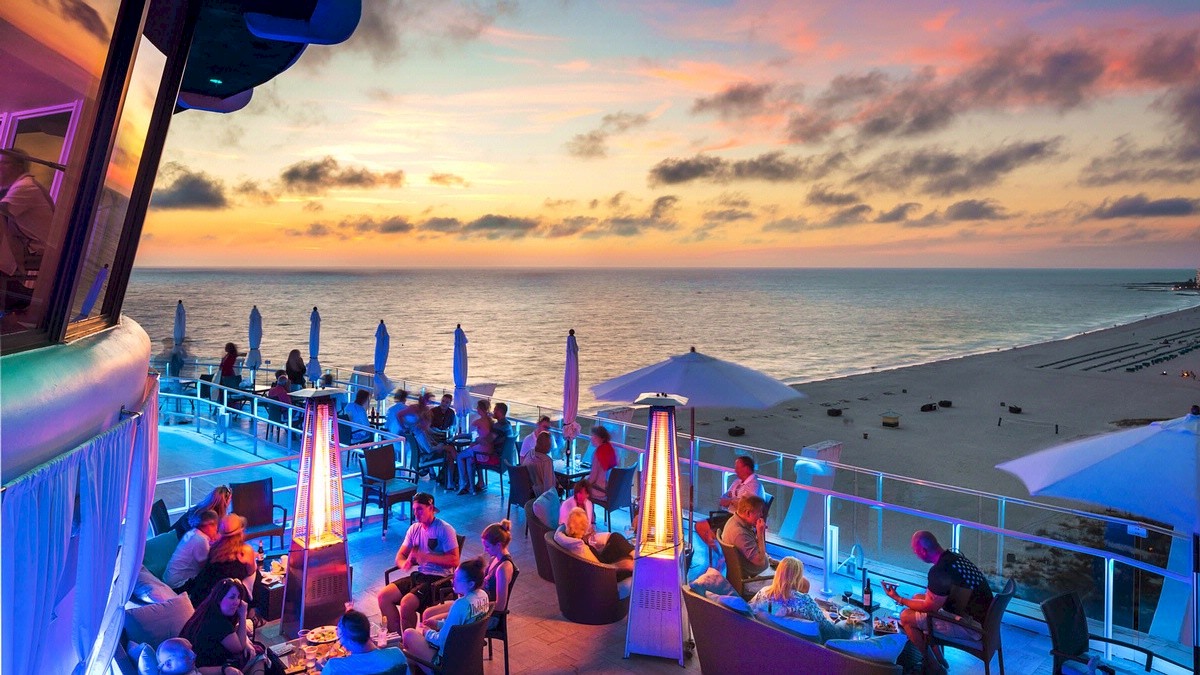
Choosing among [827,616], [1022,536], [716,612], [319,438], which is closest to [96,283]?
[319,438]

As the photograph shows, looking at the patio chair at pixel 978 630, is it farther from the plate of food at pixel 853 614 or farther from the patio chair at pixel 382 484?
the patio chair at pixel 382 484

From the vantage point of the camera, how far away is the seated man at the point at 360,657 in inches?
184

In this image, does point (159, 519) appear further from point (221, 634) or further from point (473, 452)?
point (473, 452)

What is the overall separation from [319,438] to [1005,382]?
46503mm

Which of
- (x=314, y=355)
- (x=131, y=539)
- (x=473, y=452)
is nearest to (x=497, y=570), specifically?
(x=131, y=539)

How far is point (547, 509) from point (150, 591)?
3.75m

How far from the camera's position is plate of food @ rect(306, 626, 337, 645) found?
5652 millimetres

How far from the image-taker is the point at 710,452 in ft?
68.7

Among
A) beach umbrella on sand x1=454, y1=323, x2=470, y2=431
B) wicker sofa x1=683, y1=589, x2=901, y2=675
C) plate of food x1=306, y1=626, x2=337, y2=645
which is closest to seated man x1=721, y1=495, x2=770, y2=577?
wicker sofa x1=683, y1=589, x2=901, y2=675

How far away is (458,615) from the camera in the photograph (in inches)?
214

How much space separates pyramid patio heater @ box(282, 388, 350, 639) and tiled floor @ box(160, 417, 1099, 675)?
1.20 ft

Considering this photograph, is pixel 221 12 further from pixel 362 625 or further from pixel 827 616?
pixel 827 616

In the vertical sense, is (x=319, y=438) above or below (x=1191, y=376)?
below

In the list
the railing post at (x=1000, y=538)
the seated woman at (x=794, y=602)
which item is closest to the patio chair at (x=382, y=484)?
the seated woman at (x=794, y=602)
